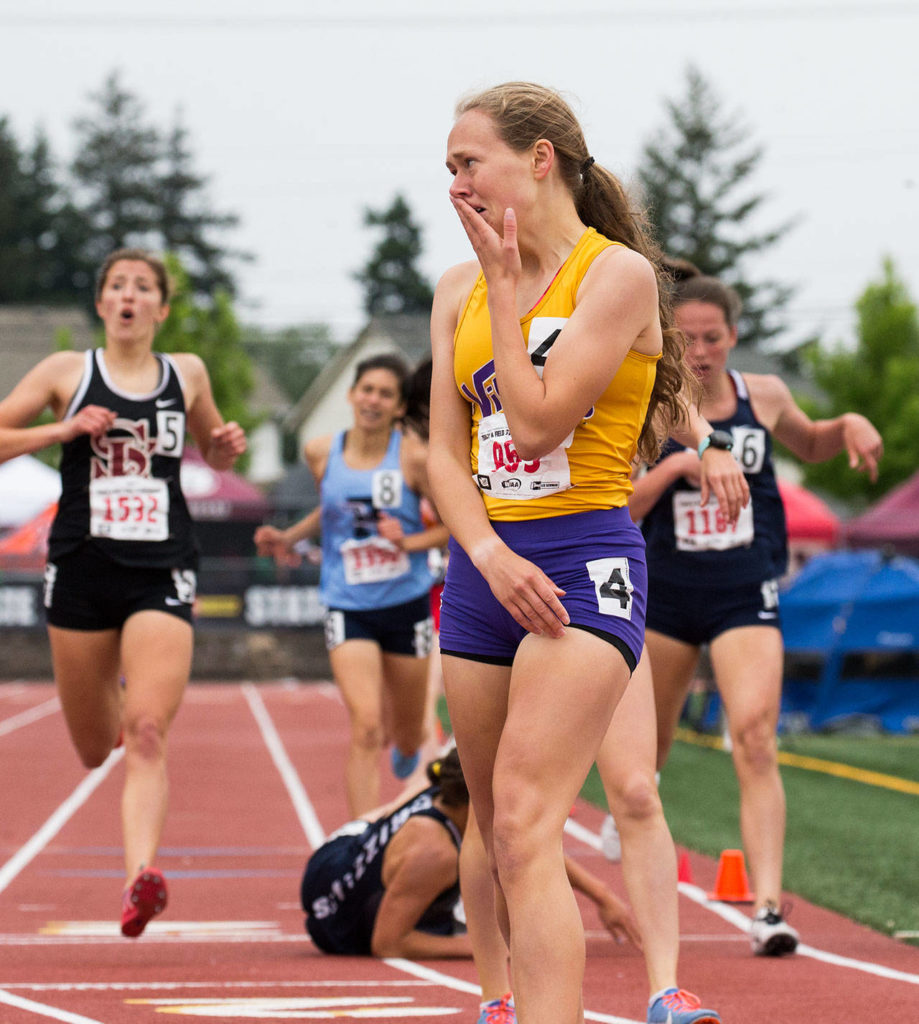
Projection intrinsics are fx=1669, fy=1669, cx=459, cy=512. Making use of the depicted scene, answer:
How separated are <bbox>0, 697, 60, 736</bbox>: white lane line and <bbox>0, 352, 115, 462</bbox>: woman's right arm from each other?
12476mm

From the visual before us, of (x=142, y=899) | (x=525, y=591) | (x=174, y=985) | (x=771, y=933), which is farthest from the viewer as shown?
(x=771, y=933)

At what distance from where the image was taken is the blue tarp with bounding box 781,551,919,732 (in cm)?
1773

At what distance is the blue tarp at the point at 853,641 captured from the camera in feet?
58.2

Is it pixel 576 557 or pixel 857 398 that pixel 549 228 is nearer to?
pixel 576 557

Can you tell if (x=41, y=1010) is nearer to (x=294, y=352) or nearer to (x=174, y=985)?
(x=174, y=985)

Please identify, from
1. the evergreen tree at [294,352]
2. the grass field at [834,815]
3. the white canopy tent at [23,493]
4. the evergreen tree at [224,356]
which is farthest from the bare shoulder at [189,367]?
the evergreen tree at [294,352]

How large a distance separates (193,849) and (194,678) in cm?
1859

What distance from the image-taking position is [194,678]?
27734mm

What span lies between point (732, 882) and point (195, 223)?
76.7 metres

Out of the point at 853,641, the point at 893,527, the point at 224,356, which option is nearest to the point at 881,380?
the point at 893,527

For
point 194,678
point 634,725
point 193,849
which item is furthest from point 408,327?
point 634,725

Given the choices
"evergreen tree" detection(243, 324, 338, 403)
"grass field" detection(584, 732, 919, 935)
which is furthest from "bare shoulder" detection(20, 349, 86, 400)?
"evergreen tree" detection(243, 324, 338, 403)

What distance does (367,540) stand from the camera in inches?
312

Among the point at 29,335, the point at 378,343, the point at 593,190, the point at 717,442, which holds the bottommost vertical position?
the point at 717,442
